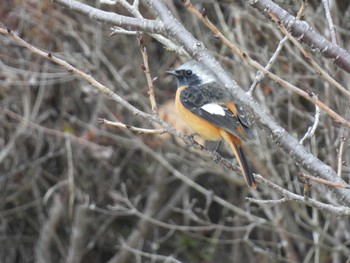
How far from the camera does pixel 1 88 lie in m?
7.06

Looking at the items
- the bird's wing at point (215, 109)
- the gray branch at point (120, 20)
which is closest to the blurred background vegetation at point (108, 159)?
the bird's wing at point (215, 109)

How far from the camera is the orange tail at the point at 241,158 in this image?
3125 millimetres

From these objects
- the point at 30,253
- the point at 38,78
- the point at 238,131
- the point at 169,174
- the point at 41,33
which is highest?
the point at 238,131

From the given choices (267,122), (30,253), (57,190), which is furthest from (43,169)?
(267,122)

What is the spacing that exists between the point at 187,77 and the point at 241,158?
1.05 metres

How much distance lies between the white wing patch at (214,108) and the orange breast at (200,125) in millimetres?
71

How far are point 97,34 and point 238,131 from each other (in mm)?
3160

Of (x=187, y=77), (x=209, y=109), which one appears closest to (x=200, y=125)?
(x=209, y=109)

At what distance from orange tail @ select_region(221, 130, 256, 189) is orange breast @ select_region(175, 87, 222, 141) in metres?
0.08

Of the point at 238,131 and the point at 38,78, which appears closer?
the point at 238,131

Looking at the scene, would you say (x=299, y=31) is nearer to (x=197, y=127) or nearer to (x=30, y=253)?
(x=197, y=127)

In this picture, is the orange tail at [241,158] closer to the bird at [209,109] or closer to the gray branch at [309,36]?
the bird at [209,109]

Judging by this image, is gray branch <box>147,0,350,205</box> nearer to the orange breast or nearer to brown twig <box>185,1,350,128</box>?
brown twig <box>185,1,350,128</box>

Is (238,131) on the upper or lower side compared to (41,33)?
upper
